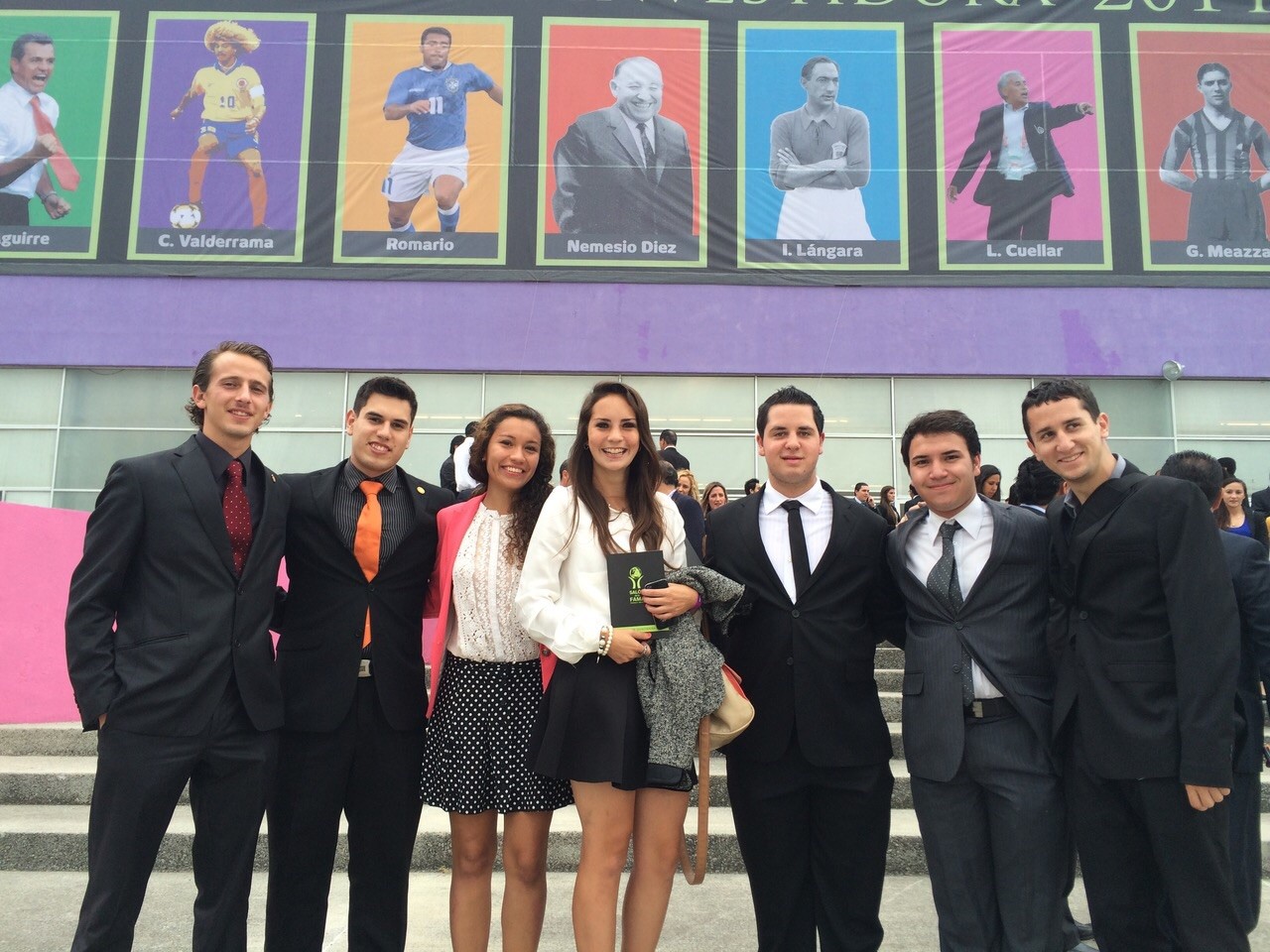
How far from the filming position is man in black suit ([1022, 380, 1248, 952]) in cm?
229

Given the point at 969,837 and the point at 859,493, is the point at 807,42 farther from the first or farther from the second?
the point at 969,837

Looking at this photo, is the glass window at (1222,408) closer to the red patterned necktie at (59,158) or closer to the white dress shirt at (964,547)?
the white dress shirt at (964,547)

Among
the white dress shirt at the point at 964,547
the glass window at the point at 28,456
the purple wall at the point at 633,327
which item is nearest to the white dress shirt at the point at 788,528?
the white dress shirt at the point at 964,547

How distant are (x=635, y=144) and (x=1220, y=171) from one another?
959cm

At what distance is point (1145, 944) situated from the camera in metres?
2.41

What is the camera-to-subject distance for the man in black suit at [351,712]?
2.76 meters

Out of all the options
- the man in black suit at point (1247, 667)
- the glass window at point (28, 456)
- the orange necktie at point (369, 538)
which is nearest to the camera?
the orange necktie at point (369, 538)

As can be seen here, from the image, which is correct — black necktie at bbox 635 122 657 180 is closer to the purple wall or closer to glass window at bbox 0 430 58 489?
the purple wall

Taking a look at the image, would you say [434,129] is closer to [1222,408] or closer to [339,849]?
[339,849]

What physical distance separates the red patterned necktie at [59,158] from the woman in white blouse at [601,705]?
1517 cm

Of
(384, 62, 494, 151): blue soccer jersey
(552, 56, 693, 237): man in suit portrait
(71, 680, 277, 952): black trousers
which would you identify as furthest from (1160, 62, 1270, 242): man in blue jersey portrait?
(71, 680, 277, 952): black trousers

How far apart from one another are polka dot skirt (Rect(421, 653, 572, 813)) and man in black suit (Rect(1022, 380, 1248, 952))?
1600 millimetres

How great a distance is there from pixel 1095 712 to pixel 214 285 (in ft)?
47.3

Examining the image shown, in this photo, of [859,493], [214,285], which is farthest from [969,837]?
[214,285]
